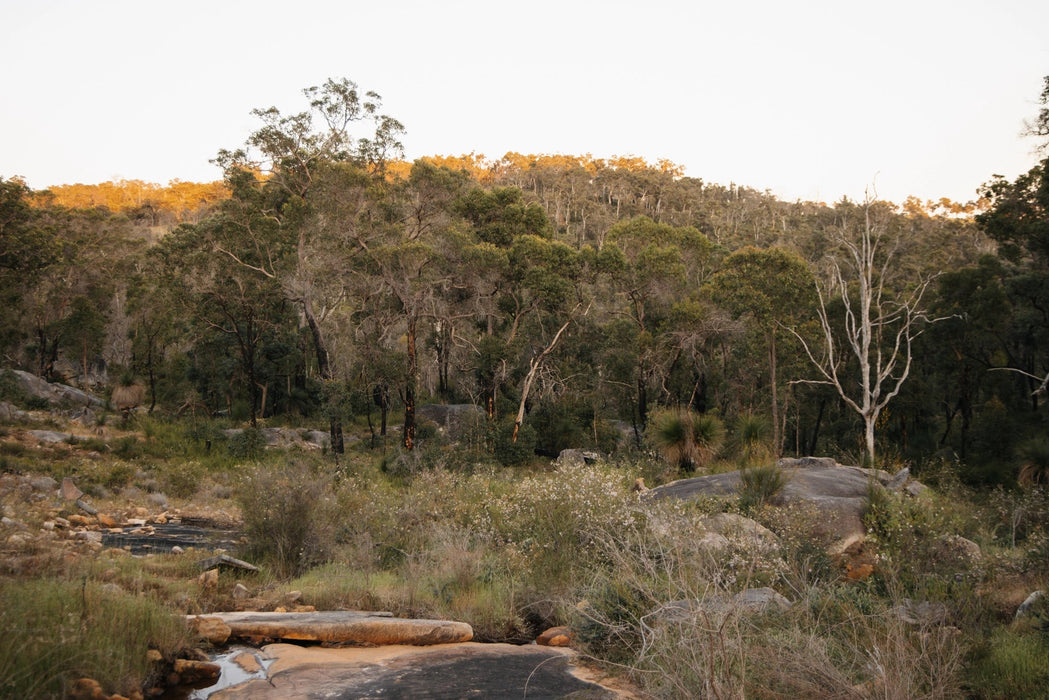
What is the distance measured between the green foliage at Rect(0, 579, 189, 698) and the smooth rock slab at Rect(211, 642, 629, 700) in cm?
74

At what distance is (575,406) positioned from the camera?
29.2m

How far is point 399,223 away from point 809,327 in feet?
53.0

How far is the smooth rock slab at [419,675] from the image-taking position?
556 cm

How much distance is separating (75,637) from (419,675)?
98.1 inches

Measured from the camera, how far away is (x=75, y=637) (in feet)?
16.5

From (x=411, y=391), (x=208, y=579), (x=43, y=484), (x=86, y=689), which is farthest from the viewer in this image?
(x=411, y=391)

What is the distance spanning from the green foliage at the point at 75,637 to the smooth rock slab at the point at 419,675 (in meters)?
0.74

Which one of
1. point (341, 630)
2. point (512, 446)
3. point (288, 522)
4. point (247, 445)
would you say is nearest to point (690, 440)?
point (512, 446)

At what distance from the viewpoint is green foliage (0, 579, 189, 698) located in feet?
15.2

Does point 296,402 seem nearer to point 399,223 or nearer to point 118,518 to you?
point 399,223

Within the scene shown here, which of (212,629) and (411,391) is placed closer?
(212,629)

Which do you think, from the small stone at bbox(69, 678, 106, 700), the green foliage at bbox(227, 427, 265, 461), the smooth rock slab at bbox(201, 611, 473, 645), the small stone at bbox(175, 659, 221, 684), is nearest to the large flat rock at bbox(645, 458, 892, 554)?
the smooth rock slab at bbox(201, 611, 473, 645)

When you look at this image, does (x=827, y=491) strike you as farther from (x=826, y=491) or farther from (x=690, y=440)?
(x=690, y=440)

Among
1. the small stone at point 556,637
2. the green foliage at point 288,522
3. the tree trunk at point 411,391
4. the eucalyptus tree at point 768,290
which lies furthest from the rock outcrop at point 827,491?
the tree trunk at point 411,391
